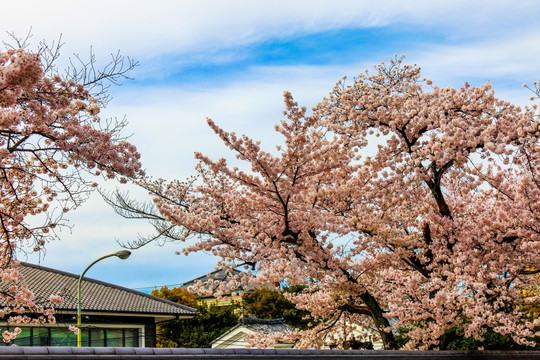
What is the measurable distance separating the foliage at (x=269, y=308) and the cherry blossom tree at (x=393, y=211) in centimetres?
2239

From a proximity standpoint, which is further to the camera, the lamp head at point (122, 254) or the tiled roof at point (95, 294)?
the tiled roof at point (95, 294)

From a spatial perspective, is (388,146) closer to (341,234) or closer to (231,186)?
(341,234)

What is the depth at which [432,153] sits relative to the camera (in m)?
11.0

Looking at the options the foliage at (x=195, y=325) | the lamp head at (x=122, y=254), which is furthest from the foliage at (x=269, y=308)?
the lamp head at (x=122, y=254)

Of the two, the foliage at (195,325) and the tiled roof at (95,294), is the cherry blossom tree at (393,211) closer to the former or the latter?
the tiled roof at (95,294)

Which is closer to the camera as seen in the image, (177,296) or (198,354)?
(198,354)

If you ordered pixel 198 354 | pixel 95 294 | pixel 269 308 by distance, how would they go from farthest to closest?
pixel 269 308
pixel 95 294
pixel 198 354

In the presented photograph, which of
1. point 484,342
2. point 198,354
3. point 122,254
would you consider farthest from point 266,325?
point 198,354

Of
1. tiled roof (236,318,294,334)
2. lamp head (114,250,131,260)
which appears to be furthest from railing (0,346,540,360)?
tiled roof (236,318,294,334)

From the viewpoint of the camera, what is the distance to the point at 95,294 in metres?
19.6

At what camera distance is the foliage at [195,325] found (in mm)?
28875

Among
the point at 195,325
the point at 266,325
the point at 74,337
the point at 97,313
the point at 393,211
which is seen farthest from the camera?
the point at 195,325

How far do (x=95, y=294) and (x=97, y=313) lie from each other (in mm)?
2158

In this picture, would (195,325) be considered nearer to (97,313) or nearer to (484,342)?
(97,313)
